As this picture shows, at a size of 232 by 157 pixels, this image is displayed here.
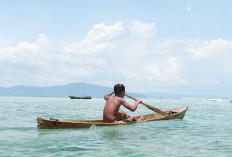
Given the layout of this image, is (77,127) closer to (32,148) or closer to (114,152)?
(32,148)

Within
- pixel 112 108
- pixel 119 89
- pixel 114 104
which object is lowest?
pixel 112 108

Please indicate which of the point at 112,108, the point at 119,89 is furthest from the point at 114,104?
the point at 119,89

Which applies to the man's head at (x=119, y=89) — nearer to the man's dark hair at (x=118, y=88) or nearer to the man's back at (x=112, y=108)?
the man's dark hair at (x=118, y=88)

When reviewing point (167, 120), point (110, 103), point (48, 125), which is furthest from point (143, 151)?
point (167, 120)

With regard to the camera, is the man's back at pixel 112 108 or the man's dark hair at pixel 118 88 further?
the man's dark hair at pixel 118 88

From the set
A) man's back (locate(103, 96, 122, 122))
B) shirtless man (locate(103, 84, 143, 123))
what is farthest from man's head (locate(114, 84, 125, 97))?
man's back (locate(103, 96, 122, 122))

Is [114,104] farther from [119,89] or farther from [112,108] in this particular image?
[119,89]

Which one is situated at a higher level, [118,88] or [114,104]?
[118,88]

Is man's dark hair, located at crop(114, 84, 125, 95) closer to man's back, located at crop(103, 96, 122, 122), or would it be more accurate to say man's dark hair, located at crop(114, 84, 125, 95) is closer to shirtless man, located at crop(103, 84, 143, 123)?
shirtless man, located at crop(103, 84, 143, 123)

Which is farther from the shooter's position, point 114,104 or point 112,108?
point 112,108

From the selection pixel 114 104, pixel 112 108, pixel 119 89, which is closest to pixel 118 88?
pixel 119 89

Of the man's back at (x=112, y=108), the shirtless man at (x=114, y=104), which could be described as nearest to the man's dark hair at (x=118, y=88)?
the shirtless man at (x=114, y=104)

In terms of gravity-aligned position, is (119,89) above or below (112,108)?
above

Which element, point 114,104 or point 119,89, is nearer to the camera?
point 114,104
